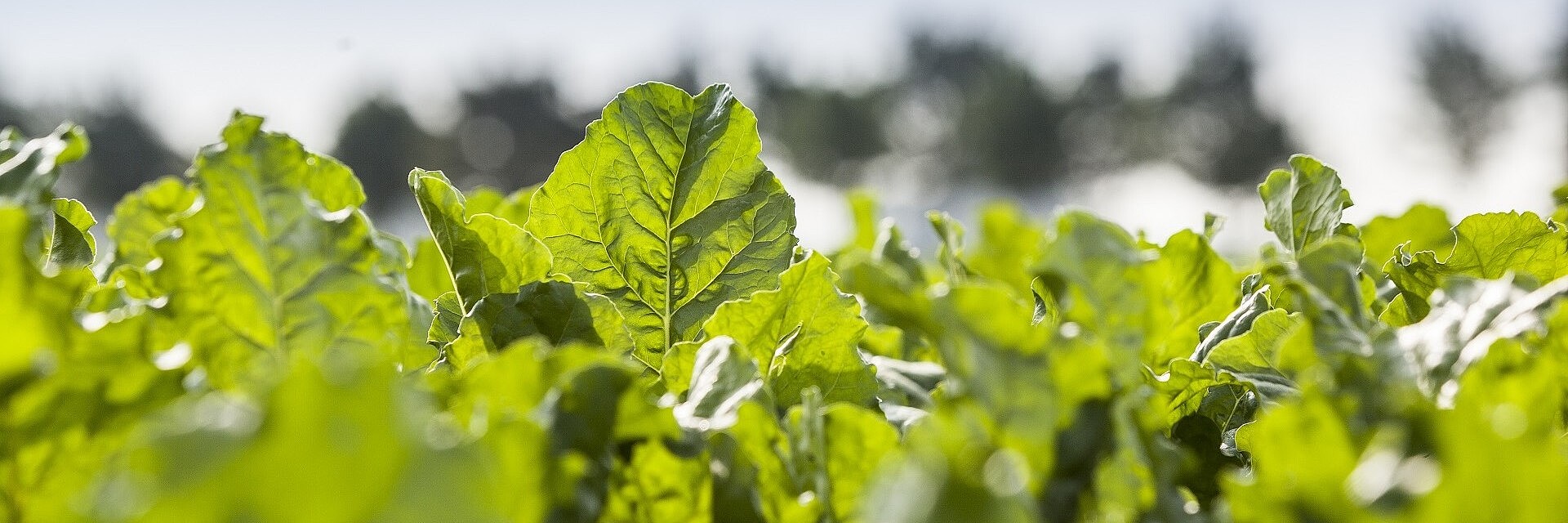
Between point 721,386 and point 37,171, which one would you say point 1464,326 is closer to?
point 721,386

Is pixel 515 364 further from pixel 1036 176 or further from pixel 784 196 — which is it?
pixel 1036 176

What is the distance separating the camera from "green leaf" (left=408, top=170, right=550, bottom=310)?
557 mm

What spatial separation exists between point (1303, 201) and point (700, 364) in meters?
0.43

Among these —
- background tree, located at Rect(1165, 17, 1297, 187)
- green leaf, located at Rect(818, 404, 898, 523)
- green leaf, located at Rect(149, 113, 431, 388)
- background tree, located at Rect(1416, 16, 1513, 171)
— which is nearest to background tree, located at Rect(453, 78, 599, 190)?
background tree, located at Rect(1165, 17, 1297, 187)

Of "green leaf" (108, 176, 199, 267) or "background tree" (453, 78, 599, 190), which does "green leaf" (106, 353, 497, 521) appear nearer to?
"green leaf" (108, 176, 199, 267)

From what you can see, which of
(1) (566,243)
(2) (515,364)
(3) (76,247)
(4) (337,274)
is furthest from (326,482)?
(3) (76,247)

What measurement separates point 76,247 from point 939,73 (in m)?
38.2

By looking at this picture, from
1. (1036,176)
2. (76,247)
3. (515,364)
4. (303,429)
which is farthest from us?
(1036,176)

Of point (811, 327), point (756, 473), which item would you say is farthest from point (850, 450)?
point (811, 327)

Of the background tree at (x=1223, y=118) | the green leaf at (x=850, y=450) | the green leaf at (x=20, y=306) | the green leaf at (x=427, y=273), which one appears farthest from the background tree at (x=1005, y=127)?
the green leaf at (x=20, y=306)

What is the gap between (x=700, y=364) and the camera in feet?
1.58

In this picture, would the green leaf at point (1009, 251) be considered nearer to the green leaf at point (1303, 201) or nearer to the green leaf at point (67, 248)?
the green leaf at point (1303, 201)

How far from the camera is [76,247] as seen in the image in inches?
24.2

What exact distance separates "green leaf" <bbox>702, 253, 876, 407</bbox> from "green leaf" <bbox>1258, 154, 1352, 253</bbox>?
1.02 feet
